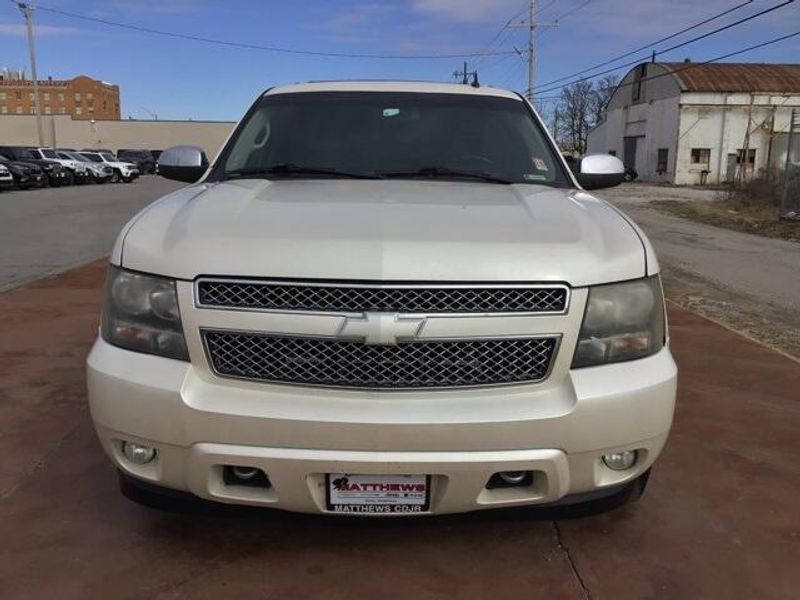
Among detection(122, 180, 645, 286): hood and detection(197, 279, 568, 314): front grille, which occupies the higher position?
detection(122, 180, 645, 286): hood

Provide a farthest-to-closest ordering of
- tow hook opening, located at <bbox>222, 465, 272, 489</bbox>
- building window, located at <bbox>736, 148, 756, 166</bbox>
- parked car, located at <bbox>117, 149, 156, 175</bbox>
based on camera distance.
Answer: parked car, located at <bbox>117, 149, 156, 175</bbox>
building window, located at <bbox>736, 148, 756, 166</bbox>
tow hook opening, located at <bbox>222, 465, 272, 489</bbox>

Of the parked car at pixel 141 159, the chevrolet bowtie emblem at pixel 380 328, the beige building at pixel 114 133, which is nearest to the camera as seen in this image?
the chevrolet bowtie emblem at pixel 380 328

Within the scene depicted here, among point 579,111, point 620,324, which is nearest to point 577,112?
point 579,111

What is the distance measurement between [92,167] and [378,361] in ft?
129

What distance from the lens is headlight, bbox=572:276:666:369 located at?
249 cm

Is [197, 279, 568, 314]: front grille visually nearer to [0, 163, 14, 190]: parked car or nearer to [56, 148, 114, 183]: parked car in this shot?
[0, 163, 14, 190]: parked car

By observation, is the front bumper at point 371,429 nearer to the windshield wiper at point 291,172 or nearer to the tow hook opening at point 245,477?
the tow hook opening at point 245,477

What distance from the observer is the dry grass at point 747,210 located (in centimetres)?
1822

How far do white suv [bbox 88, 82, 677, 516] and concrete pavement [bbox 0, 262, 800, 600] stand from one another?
0.31 metres

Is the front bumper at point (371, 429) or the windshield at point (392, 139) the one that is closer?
the front bumper at point (371, 429)

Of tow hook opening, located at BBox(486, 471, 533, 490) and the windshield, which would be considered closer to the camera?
tow hook opening, located at BBox(486, 471, 533, 490)

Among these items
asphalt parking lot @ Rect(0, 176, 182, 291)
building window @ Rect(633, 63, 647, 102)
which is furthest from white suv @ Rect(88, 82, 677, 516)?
building window @ Rect(633, 63, 647, 102)

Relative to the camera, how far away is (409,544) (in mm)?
2910

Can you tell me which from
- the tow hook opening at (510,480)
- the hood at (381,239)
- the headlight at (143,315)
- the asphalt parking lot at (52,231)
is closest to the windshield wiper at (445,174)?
the hood at (381,239)
